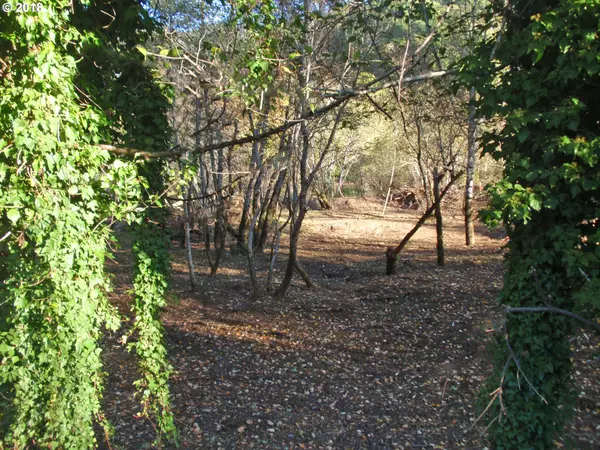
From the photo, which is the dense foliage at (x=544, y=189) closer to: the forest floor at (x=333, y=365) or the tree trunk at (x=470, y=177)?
the forest floor at (x=333, y=365)

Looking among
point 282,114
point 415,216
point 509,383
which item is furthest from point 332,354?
point 415,216

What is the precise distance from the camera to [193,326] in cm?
783

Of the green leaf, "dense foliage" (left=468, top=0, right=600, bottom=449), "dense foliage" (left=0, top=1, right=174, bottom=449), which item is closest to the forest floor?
"dense foliage" (left=468, top=0, right=600, bottom=449)

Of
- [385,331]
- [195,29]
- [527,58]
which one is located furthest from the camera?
[195,29]

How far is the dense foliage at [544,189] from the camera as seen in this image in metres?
3.47

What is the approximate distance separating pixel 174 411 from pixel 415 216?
18208 millimetres

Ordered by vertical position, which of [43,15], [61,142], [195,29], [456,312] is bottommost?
[456,312]

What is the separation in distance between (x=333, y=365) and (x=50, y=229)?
4426mm

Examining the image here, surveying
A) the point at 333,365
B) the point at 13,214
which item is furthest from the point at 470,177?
the point at 13,214

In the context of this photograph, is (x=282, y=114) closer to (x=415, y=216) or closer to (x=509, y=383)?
(x=509, y=383)

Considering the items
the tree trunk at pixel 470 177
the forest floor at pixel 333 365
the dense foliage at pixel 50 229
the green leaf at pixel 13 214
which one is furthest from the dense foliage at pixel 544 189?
the tree trunk at pixel 470 177

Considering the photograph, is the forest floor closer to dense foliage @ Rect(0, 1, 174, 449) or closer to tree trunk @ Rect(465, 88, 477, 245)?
dense foliage @ Rect(0, 1, 174, 449)

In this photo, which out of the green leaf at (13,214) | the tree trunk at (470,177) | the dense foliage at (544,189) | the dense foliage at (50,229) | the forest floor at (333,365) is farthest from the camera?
the tree trunk at (470,177)

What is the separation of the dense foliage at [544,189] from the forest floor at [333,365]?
0.47 m
